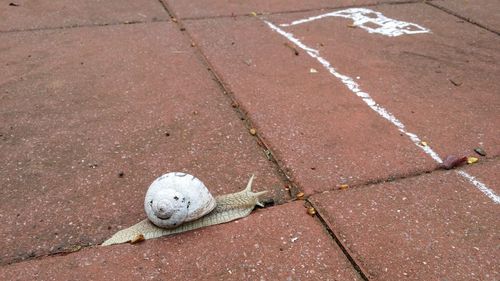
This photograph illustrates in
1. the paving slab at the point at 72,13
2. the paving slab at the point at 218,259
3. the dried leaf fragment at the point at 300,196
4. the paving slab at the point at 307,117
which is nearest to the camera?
the paving slab at the point at 218,259

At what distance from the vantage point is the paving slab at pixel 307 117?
279cm

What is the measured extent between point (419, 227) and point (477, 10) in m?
4.07

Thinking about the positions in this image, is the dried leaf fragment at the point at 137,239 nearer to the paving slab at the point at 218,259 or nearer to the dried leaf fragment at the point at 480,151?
the paving slab at the point at 218,259

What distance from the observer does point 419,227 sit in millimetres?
2369

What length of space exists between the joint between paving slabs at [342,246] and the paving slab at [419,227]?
0.7 inches

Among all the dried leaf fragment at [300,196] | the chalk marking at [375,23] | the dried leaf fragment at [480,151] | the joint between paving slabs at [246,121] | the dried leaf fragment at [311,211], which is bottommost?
the joint between paving slabs at [246,121]

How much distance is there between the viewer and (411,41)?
14.7 ft

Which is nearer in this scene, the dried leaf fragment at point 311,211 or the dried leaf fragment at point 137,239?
the dried leaf fragment at point 137,239

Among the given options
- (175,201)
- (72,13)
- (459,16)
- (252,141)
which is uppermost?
(459,16)

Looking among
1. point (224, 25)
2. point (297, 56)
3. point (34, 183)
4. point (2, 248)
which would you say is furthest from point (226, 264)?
point (224, 25)

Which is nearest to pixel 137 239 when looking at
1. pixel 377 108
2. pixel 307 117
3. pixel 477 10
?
pixel 307 117

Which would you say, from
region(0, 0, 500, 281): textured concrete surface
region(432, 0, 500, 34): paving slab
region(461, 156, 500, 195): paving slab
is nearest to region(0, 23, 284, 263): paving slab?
region(0, 0, 500, 281): textured concrete surface

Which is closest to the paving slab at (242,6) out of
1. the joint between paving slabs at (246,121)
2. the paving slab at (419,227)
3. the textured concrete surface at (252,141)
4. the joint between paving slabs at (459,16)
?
the textured concrete surface at (252,141)

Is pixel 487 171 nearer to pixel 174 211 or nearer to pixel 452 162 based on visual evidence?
pixel 452 162
